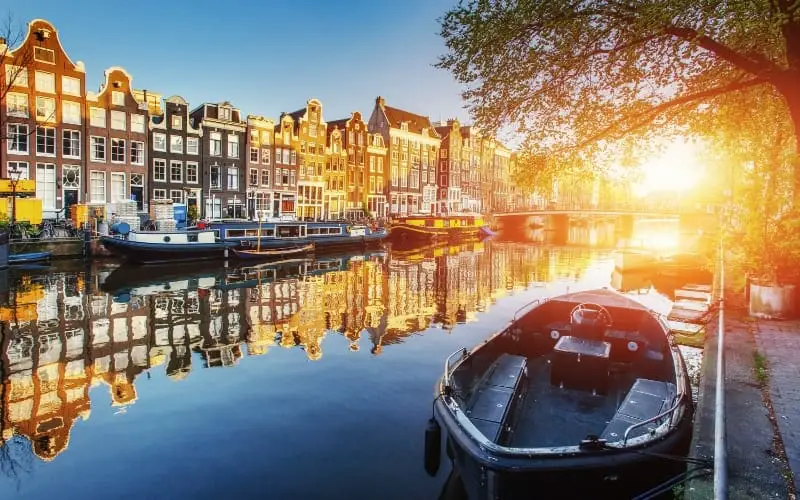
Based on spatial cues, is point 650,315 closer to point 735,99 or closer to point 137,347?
point 735,99

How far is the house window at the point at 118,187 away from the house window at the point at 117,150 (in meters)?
1.29

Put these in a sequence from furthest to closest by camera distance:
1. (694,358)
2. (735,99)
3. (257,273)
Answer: (257,273) < (735,99) < (694,358)

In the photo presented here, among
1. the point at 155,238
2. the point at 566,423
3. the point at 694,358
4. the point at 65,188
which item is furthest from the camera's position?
the point at 65,188

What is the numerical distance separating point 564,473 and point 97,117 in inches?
2062

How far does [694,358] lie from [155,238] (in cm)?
3567

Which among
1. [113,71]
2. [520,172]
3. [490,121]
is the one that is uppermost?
[113,71]

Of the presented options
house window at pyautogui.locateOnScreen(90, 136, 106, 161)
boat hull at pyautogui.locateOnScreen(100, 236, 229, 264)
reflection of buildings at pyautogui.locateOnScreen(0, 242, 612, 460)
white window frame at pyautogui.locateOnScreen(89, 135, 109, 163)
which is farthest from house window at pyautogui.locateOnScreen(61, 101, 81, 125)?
reflection of buildings at pyautogui.locateOnScreen(0, 242, 612, 460)

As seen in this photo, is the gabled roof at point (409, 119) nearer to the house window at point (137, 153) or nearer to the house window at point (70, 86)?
the house window at point (137, 153)

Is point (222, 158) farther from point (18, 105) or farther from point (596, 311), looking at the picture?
point (596, 311)

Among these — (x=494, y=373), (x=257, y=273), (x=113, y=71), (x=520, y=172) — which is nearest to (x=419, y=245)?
(x=257, y=273)

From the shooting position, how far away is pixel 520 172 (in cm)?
1644

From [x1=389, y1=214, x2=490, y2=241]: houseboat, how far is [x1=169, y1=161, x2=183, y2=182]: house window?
2481 centimetres

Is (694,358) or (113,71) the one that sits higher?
(113,71)

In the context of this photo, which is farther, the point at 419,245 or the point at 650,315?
the point at 419,245
